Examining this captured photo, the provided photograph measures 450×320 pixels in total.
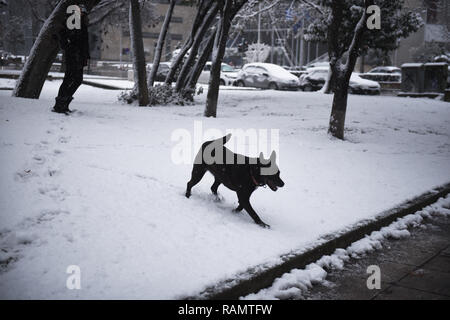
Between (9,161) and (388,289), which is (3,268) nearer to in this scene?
(9,161)

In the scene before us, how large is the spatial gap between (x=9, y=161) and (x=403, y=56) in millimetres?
57060

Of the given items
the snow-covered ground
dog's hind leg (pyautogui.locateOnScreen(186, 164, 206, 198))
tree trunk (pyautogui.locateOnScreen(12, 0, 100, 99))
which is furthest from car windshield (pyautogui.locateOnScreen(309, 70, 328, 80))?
dog's hind leg (pyautogui.locateOnScreen(186, 164, 206, 198))

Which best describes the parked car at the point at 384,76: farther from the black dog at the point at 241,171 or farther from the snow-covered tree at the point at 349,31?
the black dog at the point at 241,171

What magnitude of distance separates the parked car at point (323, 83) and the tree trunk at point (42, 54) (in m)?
18.6

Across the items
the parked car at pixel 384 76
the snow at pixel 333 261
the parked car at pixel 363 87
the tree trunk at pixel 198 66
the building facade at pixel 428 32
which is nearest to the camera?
the snow at pixel 333 261

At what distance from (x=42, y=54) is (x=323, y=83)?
19546 mm

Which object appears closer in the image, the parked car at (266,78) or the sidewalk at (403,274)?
the sidewalk at (403,274)

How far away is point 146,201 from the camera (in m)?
4.68

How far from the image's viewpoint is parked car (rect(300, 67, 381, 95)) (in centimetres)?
2473

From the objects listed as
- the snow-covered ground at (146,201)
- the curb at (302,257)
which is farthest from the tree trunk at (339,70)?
the curb at (302,257)

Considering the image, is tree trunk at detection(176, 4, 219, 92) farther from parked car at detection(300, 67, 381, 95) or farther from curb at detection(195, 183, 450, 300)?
parked car at detection(300, 67, 381, 95)

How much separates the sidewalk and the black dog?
104cm

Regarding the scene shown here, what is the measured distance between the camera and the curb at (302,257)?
3.29m

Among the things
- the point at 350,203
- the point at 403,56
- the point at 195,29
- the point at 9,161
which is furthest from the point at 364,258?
the point at 403,56
